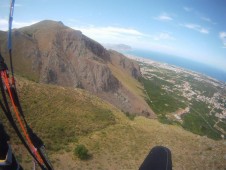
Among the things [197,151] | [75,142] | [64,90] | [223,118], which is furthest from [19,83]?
[223,118]

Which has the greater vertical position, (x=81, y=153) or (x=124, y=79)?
(x=124, y=79)

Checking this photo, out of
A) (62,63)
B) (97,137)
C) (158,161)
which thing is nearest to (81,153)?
(97,137)

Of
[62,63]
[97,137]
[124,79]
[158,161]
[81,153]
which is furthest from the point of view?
[124,79]

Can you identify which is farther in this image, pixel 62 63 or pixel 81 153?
pixel 62 63

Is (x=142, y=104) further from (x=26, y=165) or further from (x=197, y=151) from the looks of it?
(x=26, y=165)

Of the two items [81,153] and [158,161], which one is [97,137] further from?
[158,161]

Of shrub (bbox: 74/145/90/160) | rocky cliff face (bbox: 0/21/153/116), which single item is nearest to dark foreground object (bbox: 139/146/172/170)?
shrub (bbox: 74/145/90/160)
